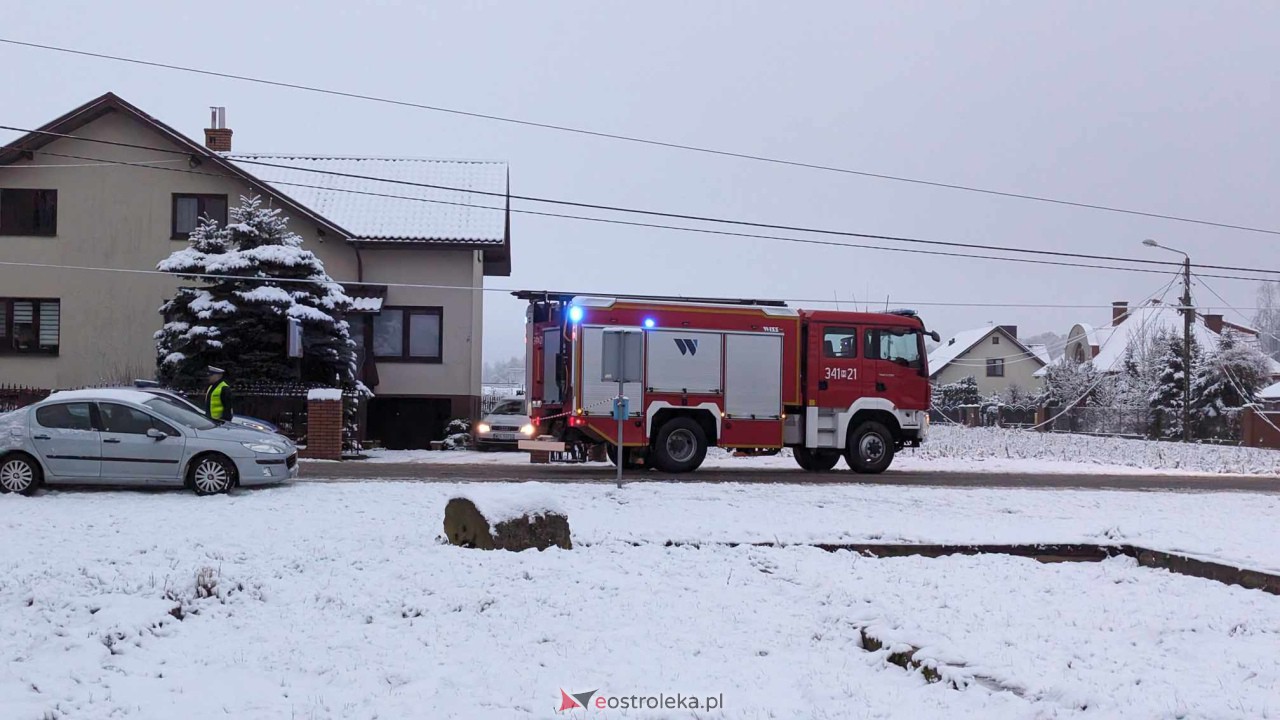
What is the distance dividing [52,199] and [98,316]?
137 inches

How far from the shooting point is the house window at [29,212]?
3038 centimetres

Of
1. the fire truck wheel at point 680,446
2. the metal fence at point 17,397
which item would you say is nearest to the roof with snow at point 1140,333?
the fire truck wheel at point 680,446

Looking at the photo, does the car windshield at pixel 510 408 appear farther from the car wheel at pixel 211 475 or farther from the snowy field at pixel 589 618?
the snowy field at pixel 589 618

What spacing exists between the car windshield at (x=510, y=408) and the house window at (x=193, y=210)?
9.17 meters

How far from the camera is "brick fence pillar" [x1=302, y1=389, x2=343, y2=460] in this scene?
2167 cm

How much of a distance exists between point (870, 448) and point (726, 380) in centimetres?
309

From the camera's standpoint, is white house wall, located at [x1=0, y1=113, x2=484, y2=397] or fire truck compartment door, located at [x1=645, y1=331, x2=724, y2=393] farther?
white house wall, located at [x1=0, y1=113, x2=484, y2=397]

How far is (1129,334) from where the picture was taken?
Result: 65.2m

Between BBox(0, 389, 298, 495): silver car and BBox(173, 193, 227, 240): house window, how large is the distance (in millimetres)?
17287

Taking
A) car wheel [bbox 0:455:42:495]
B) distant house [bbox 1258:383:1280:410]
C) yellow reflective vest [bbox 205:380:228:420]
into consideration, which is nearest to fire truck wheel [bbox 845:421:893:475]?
yellow reflective vest [bbox 205:380:228:420]

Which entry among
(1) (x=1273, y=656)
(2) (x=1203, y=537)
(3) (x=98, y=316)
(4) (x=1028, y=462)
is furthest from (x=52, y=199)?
(1) (x=1273, y=656)

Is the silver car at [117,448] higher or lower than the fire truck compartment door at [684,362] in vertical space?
lower

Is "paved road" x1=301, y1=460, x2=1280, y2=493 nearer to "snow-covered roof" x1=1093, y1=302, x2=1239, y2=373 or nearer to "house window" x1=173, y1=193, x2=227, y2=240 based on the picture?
"house window" x1=173, y1=193, x2=227, y2=240

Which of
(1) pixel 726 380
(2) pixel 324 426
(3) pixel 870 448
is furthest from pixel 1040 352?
(2) pixel 324 426
